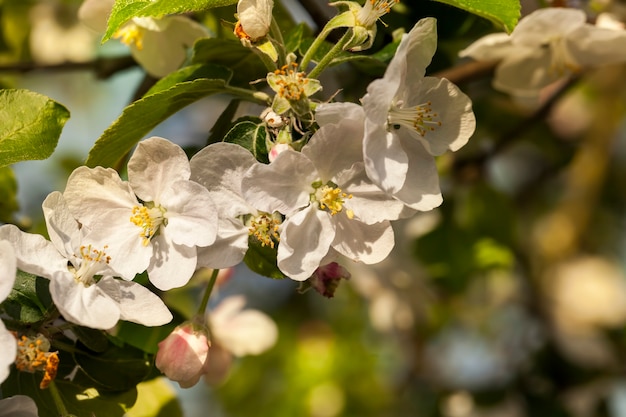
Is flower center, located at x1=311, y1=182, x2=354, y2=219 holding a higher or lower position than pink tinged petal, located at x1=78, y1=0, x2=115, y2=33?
lower

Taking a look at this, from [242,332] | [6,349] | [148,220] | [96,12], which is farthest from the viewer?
[242,332]

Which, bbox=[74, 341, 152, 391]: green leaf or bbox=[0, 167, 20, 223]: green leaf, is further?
bbox=[0, 167, 20, 223]: green leaf

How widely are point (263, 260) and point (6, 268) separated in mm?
209

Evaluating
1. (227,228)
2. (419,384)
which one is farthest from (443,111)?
(419,384)

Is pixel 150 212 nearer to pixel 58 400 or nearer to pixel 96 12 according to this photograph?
pixel 58 400

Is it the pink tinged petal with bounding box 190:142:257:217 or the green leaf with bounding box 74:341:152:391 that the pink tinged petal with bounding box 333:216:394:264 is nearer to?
the pink tinged petal with bounding box 190:142:257:217

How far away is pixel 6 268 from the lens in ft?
1.67

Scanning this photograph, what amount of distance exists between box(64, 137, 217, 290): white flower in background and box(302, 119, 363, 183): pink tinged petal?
0.29 ft

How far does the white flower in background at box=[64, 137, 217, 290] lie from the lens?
58 centimetres

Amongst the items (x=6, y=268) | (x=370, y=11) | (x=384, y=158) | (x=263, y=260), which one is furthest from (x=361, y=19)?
(x=6, y=268)

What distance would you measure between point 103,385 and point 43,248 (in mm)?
146

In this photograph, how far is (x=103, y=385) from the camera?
0.64m

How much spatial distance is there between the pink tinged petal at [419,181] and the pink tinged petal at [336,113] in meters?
0.07

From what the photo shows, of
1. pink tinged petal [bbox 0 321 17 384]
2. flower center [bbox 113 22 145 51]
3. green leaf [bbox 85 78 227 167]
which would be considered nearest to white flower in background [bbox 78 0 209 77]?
flower center [bbox 113 22 145 51]
